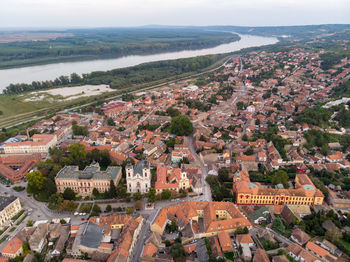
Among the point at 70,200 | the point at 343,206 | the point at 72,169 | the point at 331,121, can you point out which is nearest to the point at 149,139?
the point at 72,169

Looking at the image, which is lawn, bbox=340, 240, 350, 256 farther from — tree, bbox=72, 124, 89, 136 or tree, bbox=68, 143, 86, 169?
tree, bbox=72, 124, 89, 136

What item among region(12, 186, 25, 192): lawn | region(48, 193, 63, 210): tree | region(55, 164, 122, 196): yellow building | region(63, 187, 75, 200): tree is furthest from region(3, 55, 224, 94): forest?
region(48, 193, 63, 210): tree

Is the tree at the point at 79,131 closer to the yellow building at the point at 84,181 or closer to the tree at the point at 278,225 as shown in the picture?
the yellow building at the point at 84,181

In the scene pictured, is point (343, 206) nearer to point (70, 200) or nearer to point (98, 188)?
point (98, 188)

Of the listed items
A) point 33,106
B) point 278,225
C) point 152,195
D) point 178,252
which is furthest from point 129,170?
point 33,106

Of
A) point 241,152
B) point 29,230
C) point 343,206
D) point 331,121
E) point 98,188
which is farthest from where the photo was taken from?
point 331,121

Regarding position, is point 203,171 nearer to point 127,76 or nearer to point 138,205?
point 138,205
